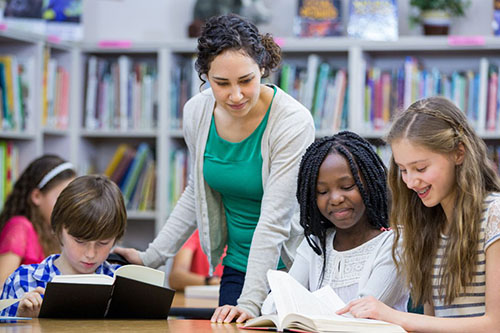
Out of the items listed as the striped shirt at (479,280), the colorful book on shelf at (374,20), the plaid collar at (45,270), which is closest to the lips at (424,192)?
the striped shirt at (479,280)

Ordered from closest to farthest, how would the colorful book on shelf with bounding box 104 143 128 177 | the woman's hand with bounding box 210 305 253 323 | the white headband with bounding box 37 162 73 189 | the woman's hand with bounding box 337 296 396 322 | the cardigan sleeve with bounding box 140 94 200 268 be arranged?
1. the woman's hand with bounding box 337 296 396 322
2. the woman's hand with bounding box 210 305 253 323
3. the cardigan sleeve with bounding box 140 94 200 268
4. the white headband with bounding box 37 162 73 189
5. the colorful book on shelf with bounding box 104 143 128 177

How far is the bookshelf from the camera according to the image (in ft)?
11.8

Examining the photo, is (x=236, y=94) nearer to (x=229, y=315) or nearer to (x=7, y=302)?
(x=229, y=315)

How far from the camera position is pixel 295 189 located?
6.27ft

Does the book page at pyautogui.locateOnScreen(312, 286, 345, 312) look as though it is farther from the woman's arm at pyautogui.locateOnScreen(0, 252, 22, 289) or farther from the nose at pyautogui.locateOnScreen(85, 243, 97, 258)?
the woman's arm at pyautogui.locateOnScreen(0, 252, 22, 289)

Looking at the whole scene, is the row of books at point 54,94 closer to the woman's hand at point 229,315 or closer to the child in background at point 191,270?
the child in background at point 191,270

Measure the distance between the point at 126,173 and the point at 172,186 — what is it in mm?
265

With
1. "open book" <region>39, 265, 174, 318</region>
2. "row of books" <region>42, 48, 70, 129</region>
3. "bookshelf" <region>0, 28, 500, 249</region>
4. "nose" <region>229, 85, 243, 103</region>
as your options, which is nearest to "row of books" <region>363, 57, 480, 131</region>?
"bookshelf" <region>0, 28, 500, 249</region>

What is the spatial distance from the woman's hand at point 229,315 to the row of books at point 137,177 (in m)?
2.26

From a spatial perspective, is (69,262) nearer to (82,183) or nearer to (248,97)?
(82,183)

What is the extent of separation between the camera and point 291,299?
4.65ft

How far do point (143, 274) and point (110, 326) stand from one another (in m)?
0.25

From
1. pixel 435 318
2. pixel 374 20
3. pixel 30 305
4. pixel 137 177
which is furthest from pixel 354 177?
pixel 137 177

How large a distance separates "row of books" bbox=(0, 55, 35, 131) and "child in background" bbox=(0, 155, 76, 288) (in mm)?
721
